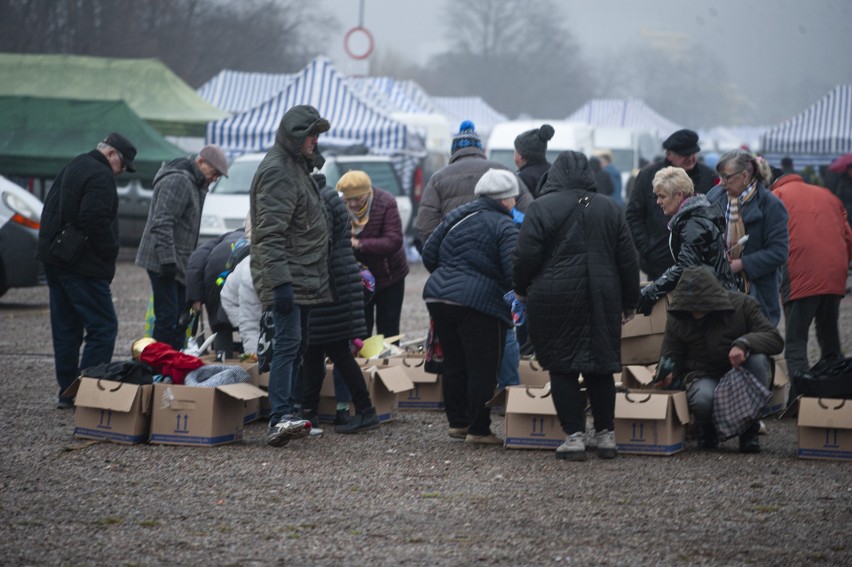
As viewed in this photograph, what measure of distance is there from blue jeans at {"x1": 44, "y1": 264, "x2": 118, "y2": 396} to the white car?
8.55 m

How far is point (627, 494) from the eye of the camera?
22.3 feet

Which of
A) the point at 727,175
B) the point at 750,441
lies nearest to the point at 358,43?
the point at 727,175

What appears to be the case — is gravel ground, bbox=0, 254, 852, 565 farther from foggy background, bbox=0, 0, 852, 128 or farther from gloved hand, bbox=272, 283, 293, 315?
foggy background, bbox=0, 0, 852, 128

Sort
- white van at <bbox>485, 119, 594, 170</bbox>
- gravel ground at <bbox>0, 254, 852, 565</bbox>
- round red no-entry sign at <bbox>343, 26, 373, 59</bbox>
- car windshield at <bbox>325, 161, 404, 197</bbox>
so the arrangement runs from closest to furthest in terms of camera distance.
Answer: gravel ground at <bbox>0, 254, 852, 565</bbox> < car windshield at <bbox>325, 161, 404, 197</bbox> < white van at <bbox>485, 119, 594, 170</bbox> < round red no-entry sign at <bbox>343, 26, 373, 59</bbox>

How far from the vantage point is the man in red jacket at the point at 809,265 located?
9547mm

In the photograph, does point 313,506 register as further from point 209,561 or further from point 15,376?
point 15,376

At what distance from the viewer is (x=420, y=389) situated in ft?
32.1

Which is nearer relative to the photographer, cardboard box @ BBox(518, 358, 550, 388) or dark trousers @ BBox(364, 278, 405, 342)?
cardboard box @ BBox(518, 358, 550, 388)

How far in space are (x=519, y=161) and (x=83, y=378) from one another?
12.6 feet

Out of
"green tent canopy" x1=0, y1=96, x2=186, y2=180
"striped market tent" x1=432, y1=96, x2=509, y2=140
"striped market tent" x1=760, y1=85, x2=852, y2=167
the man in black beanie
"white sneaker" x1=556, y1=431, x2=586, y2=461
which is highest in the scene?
"striped market tent" x1=432, y1=96, x2=509, y2=140

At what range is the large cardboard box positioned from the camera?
9258 mm

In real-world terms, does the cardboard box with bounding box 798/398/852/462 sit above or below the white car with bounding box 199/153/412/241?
below

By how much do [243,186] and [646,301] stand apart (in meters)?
13.1

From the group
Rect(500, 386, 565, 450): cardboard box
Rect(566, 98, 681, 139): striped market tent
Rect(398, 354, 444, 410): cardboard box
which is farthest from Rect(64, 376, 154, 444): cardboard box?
Rect(566, 98, 681, 139): striped market tent
